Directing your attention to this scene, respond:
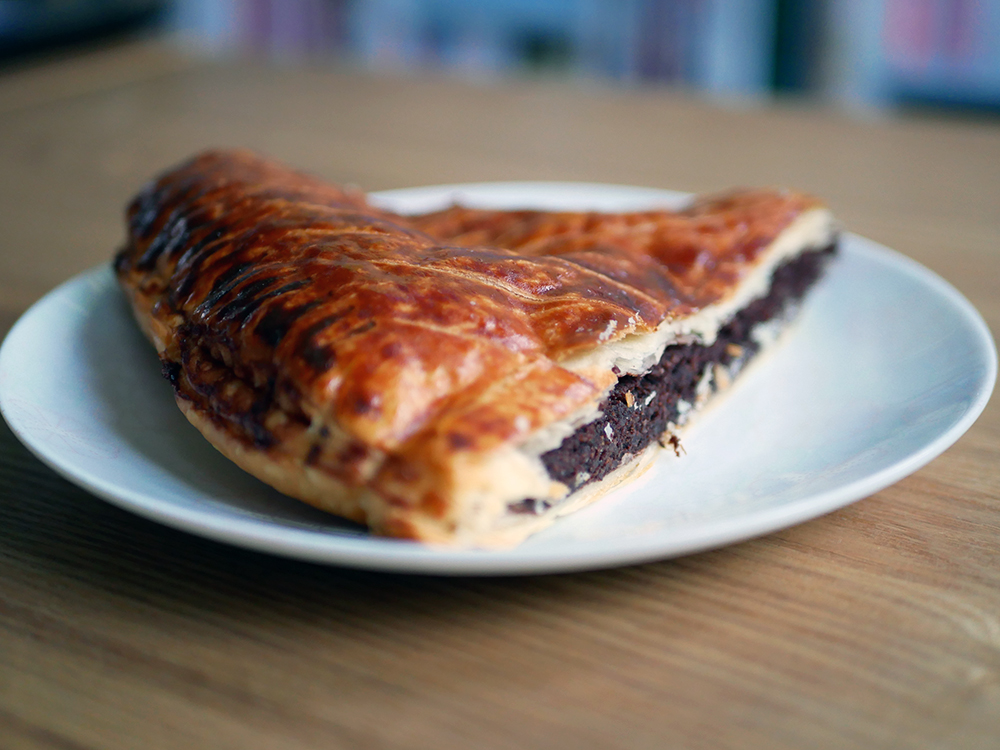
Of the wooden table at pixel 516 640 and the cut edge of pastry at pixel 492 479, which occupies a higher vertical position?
the cut edge of pastry at pixel 492 479

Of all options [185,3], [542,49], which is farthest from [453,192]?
[185,3]

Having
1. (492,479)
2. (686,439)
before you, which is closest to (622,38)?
(686,439)

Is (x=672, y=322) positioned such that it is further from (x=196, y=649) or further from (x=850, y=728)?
(x=196, y=649)

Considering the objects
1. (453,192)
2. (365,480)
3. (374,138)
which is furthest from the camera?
(374,138)

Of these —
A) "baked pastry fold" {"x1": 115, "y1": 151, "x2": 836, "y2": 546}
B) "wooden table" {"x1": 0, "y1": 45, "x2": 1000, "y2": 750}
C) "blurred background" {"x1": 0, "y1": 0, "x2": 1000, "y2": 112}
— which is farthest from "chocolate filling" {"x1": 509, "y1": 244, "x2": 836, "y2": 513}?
"blurred background" {"x1": 0, "y1": 0, "x2": 1000, "y2": 112}

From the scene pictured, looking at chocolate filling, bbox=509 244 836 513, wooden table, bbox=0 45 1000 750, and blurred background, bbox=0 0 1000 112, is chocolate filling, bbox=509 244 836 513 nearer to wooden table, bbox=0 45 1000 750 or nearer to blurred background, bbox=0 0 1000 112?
wooden table, bbox=0 45 1000 750

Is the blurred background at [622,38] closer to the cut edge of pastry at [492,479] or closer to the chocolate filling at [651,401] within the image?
the chocolate filling at [651,401]

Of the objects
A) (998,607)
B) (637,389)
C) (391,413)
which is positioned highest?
(391,413)

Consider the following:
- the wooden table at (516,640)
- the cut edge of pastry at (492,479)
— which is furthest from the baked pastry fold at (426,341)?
the wooden table at (516,640)
